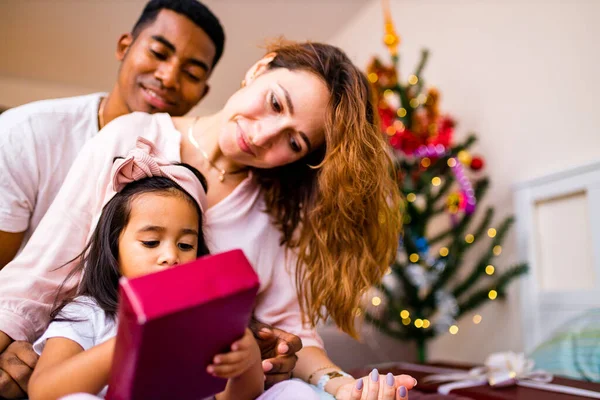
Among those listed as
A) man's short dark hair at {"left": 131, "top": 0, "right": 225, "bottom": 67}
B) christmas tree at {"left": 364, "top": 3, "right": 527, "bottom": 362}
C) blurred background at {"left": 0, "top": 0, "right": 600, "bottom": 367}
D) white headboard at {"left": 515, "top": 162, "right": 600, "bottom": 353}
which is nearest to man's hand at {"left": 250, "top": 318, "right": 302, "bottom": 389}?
man's short dark hair at {"left": 131, "top": 0, "right": 225, "bottom": 67}

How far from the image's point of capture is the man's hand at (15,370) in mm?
652

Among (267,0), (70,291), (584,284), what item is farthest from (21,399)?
(267,0)

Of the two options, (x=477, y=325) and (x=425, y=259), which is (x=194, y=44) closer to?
(x=425, y=259)

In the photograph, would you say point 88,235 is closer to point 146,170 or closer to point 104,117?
point 146,170

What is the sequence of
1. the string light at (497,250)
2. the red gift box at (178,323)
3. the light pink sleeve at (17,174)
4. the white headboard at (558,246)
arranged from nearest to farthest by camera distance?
the red gift box at (178,323) → the light pink sleeve at (17,174) → the white headboard at (558,246) → the string light at (497,250)

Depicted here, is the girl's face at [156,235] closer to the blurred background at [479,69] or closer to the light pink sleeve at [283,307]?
the light pink sleeve at [283,307]

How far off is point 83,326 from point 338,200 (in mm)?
484

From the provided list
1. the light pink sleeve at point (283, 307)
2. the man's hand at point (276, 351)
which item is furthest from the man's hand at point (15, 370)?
the light pink sleeve at point (283, 307)

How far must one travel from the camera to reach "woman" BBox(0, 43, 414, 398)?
874mm

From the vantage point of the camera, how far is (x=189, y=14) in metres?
1.16

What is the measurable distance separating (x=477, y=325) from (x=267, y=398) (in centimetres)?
192

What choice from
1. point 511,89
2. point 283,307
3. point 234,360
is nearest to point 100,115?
point 283,307

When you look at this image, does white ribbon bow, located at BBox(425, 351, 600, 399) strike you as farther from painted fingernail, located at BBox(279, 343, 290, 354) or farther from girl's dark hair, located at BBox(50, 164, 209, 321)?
girl's dark hair, located at BBox(50, 164, 209, 321)

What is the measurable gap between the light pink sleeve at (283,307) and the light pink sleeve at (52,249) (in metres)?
0.38
